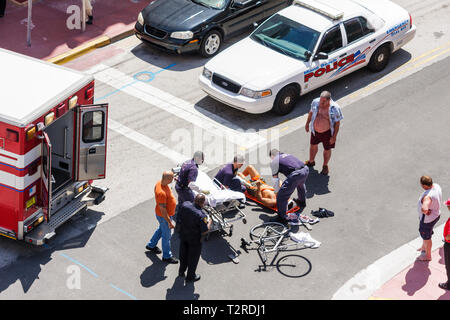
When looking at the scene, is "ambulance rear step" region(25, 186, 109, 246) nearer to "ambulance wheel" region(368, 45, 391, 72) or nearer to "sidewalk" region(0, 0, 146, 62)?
"sidewalk" region(0, 0, 146, 62)

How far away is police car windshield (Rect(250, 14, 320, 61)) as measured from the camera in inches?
654

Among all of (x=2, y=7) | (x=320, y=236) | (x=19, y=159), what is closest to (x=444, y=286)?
(x=320, y=236)

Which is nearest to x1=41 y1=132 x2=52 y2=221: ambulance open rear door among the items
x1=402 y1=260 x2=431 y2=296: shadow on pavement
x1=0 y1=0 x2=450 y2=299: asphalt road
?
x1=0 y1=0 x2=450 y2=299: asphalt road

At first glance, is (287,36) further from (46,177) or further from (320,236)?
(46,177)

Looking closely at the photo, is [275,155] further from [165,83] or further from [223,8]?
[223,8]

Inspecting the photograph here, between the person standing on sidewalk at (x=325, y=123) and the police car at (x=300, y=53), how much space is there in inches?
73.1

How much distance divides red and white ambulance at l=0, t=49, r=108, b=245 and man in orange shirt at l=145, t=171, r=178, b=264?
5.02 ft

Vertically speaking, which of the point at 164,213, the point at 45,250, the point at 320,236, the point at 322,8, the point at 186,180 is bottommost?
the point at 45,250

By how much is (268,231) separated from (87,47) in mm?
8098

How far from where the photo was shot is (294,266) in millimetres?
12219

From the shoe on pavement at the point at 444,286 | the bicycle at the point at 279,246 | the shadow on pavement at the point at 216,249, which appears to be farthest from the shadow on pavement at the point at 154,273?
the shoe on pavement at the point at 444,286

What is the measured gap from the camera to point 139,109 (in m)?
16.3

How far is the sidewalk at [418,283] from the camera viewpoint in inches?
459

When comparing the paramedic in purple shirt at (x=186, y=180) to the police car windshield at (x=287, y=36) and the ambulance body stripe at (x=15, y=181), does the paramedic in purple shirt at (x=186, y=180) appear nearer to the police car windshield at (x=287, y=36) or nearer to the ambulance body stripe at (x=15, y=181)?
the ambulance body stripe at (x=15, y=181)
